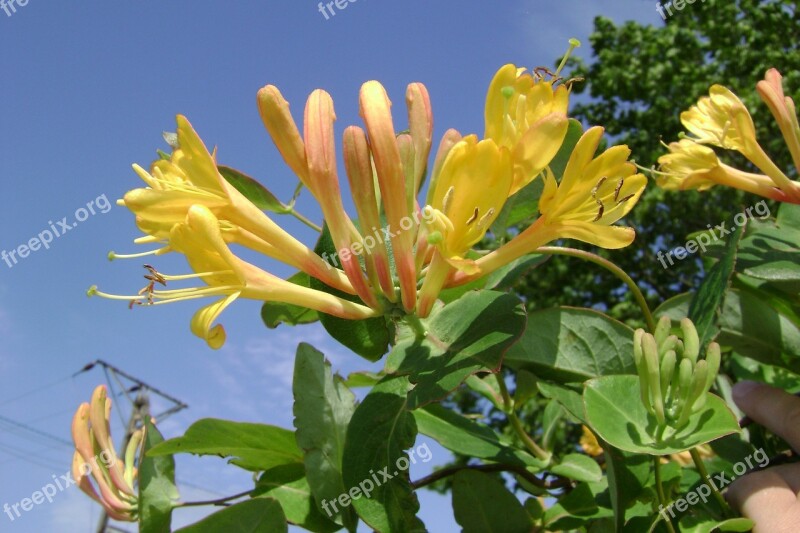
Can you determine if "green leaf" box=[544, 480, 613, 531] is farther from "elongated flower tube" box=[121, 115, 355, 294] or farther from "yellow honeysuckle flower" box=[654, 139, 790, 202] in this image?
"yellow honeysuckle flower" box=[654, 139, 790, 202]

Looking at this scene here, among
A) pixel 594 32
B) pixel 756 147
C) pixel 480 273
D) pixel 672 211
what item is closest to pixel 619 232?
pixel 480 273

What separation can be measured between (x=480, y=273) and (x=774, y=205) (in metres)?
5.62

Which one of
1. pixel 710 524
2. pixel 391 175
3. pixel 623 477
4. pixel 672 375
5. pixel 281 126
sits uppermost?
pixel 281 126

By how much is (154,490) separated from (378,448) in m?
0.48

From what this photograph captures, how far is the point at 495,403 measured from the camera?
1407 mm

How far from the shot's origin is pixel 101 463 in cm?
142

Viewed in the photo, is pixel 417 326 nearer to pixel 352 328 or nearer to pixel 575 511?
pixel 352 328

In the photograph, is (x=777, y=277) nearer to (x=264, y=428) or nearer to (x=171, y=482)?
(x=264, y=428)

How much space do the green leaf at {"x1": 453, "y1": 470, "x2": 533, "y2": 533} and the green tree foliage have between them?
17.5 feet

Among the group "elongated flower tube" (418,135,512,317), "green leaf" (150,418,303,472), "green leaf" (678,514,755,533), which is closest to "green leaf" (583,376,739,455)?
"green leaf" (678,514,755,533)

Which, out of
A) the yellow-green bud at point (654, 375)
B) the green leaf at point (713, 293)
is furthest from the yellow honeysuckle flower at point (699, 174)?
the yellow-green bud at point (654, 375)

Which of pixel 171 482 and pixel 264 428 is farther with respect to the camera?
pixel 171 482

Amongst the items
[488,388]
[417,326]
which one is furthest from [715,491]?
[417,326]

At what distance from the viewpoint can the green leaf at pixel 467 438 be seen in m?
1.17
